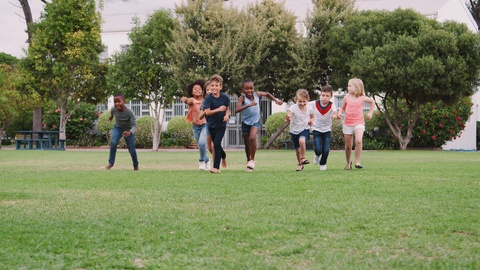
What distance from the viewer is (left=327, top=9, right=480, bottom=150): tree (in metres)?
28.3

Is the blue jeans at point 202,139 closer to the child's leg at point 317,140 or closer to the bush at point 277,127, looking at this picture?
the child's leg at point 317,140

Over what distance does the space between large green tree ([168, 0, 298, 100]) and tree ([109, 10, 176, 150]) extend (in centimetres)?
81

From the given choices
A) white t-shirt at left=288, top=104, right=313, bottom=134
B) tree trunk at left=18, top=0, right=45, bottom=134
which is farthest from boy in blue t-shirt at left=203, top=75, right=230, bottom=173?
tree trunk at left=18, top=0, right=45, bottom=134

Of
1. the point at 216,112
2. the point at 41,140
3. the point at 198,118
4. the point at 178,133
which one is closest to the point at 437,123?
the point at 178,133

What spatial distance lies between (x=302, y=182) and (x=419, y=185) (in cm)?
164

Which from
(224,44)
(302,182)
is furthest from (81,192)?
(224,44)

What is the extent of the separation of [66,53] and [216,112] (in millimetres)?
21922

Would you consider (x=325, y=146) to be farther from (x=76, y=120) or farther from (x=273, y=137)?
(x=76, y=120)

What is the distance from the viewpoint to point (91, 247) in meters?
4.57

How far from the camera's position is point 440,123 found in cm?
3300

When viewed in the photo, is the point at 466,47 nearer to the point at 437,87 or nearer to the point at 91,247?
the point at 437,87

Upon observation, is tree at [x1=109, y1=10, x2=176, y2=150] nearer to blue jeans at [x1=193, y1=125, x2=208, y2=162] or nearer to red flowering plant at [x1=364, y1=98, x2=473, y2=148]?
red flowering plant at [x1=364, y1=98, x2=473, y2=148]

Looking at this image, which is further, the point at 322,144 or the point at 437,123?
the point at 437,123

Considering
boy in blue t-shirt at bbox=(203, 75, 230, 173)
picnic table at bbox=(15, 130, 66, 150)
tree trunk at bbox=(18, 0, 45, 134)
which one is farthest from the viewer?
tree trunk at bbox=(18, 0, 45, 134)
